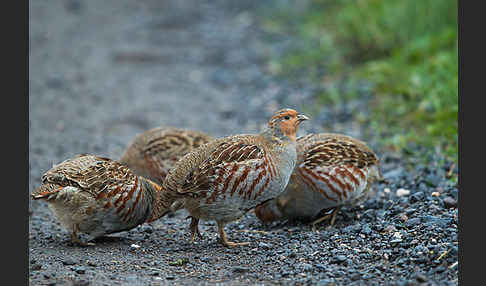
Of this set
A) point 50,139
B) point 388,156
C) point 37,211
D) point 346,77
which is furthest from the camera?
point 346,77

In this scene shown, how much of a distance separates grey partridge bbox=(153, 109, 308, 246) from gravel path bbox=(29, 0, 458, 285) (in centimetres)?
44

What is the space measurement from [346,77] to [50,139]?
5414 mm

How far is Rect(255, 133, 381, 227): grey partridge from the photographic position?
6.20 metres

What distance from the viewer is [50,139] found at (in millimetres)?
9562

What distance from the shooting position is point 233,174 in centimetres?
547

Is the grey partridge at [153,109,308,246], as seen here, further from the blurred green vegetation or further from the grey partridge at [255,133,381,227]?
the blurred green vegetation

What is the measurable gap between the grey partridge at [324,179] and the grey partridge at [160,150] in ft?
4.20

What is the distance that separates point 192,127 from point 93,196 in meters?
4.72

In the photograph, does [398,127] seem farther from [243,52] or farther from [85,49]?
[85,49]

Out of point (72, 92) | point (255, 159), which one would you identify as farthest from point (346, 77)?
point (255, 159)

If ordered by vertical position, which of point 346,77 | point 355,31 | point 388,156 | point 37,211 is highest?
point 355,31

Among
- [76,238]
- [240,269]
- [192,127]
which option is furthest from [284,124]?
[192,127]

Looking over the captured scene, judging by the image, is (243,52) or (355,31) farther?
(243,52)

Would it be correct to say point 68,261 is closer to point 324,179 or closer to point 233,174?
point 233,174
